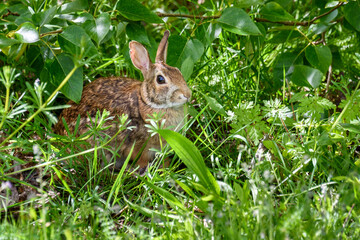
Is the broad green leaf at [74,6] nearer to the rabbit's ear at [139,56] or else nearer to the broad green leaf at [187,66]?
the rabbit's ear at [139,56]

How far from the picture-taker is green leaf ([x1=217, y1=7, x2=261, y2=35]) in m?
3.21

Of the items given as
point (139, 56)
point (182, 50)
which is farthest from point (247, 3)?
point (139, 56)

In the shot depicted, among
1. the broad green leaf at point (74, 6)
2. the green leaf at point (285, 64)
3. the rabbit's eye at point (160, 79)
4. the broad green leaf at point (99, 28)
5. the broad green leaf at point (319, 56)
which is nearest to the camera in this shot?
the broad green leaf at point (99, 28)

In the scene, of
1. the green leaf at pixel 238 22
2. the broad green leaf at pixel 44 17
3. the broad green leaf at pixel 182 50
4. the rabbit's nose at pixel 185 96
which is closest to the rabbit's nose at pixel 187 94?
the rabbit's nose at pixel 185 96

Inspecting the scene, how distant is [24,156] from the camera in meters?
3.65

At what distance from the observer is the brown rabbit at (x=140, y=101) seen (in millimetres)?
3564

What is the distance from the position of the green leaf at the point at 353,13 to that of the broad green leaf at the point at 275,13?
376 mm

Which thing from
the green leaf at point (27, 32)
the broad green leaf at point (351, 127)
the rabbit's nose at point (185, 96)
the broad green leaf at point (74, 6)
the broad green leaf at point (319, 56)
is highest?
the broad green leaf at point (74, 6)

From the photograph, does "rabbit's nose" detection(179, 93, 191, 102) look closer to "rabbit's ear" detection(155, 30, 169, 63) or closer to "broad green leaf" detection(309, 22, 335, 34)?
"rabbit's ear" detection(155, 30, 169, 63)

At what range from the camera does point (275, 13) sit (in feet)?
11.4

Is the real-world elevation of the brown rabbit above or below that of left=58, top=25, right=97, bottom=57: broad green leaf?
below

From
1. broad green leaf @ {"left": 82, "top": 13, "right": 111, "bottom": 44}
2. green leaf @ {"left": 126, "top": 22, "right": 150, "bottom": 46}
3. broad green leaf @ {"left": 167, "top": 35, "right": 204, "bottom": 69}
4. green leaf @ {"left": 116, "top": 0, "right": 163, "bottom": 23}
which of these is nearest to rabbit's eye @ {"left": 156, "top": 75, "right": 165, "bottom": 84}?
broad green leaf @ {"left": 167, "top": 35, "right": 204, "bottom": 69}

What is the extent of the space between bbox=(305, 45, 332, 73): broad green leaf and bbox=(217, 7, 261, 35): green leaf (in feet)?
1.87

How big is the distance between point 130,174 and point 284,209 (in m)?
1.12
